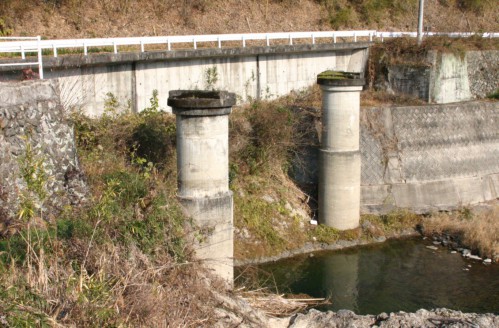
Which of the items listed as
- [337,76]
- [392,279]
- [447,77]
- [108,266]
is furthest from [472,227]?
[108,266]

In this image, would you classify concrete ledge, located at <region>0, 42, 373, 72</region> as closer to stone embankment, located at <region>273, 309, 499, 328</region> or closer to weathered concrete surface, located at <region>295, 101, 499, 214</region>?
weathered concrete surface, located at <region>295, 101, 499, 214</region>

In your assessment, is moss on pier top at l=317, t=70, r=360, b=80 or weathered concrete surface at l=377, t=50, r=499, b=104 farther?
weathered concrete surface at l=377, t=50, r=499, b=104

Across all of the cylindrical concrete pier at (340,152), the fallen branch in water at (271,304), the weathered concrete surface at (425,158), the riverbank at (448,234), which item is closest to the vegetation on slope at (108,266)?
the fallen branch in water at (271,304)

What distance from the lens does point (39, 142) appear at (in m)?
10.5

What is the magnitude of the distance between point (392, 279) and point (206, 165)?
5.40 m

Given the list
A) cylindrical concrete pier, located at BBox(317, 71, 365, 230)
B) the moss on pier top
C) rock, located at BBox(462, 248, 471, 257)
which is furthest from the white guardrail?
rock, located at BBox(462, 248, 471, 257)

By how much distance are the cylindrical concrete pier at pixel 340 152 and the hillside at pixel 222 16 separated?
817 cm

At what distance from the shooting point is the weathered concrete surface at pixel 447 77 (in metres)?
21.2

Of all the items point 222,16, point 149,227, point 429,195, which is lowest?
point 429,195

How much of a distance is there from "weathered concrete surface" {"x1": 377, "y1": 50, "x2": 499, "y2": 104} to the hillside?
4.14 meters

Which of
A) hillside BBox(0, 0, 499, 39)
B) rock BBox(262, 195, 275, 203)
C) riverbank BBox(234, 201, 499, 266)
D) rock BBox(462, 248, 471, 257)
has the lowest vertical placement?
rock BBox(462, 248, 471, 257)

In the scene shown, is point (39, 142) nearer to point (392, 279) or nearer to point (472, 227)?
point (392, 279)

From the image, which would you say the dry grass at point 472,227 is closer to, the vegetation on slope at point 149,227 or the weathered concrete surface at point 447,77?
the vegetation on slope at point 149,227

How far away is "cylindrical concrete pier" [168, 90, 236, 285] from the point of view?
444 inches
